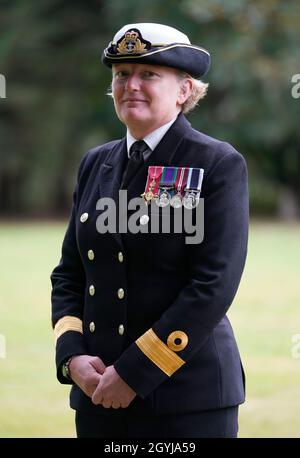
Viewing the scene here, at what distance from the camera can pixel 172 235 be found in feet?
9.53

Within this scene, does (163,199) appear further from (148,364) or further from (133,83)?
(148,364)

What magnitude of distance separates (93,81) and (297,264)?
1735cm

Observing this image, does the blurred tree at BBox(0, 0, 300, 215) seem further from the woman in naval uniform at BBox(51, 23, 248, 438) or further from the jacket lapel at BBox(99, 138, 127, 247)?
the woman in naval uniform at BBox(51, 23, 248, 438)

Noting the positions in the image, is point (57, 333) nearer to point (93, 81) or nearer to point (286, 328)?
point (286, 328)

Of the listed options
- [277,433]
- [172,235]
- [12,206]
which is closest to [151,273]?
[172,235]

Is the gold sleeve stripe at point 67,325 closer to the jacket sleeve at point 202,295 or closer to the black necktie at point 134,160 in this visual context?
the jacket sleeve at point 202,295

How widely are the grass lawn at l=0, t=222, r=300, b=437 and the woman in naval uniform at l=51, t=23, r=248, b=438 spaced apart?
2433 mm

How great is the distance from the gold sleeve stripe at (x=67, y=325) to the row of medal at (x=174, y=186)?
48 centimetres

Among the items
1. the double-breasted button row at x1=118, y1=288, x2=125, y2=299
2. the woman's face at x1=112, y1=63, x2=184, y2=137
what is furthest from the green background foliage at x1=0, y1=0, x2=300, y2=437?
the woman's face at x1=112, y1=63, x2=184, y2=137

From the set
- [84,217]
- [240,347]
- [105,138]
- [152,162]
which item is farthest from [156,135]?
[105,138]

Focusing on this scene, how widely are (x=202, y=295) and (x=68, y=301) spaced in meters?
0.60

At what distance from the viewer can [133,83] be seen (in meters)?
2.94

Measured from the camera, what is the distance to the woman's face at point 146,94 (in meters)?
2.94

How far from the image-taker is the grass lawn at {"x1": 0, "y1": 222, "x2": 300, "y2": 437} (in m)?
5.70
